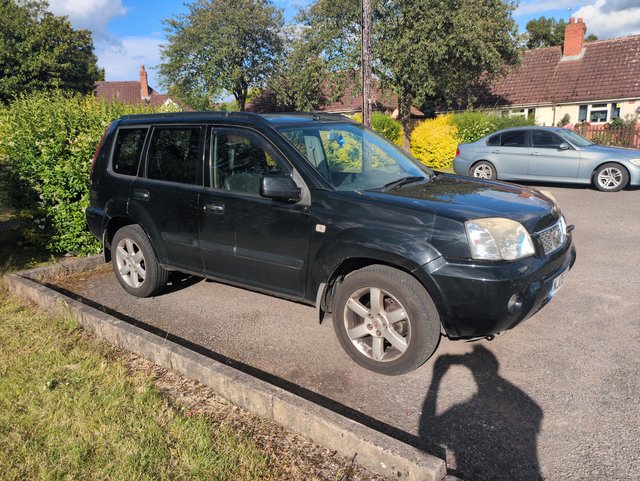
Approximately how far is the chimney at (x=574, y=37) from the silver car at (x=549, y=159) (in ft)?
71.2

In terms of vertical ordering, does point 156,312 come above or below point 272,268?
below

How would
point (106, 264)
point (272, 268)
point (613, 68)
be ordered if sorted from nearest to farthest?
1. point (272, 268)
2. point (106, 264)
3. point (613, 68)

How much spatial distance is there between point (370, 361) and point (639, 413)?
171 cm

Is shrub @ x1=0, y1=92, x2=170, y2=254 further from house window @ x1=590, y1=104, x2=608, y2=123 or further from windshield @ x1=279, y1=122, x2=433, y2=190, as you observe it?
house window @ x1=590, y1=104, x2=608, y2=123

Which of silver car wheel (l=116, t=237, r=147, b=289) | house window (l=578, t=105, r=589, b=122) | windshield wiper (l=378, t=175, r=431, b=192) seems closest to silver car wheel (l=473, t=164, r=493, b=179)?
windshield wiper (l=378, t=175, r=431, b=192)

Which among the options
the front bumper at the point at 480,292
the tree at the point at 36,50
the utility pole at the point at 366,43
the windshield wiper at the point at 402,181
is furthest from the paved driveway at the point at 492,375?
the tree at the point at 36,50

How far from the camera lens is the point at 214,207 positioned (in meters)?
4.32

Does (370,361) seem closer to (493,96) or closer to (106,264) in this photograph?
(106,264)

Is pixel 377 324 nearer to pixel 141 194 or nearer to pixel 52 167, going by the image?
pixel 141 194

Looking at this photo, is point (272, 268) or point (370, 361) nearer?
point (370, 361)

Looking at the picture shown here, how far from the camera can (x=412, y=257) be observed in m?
3.32

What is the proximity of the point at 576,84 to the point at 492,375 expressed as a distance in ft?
99.1

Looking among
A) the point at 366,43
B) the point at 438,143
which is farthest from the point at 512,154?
the point at 366,43

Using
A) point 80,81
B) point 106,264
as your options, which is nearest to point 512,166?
point 106,264
